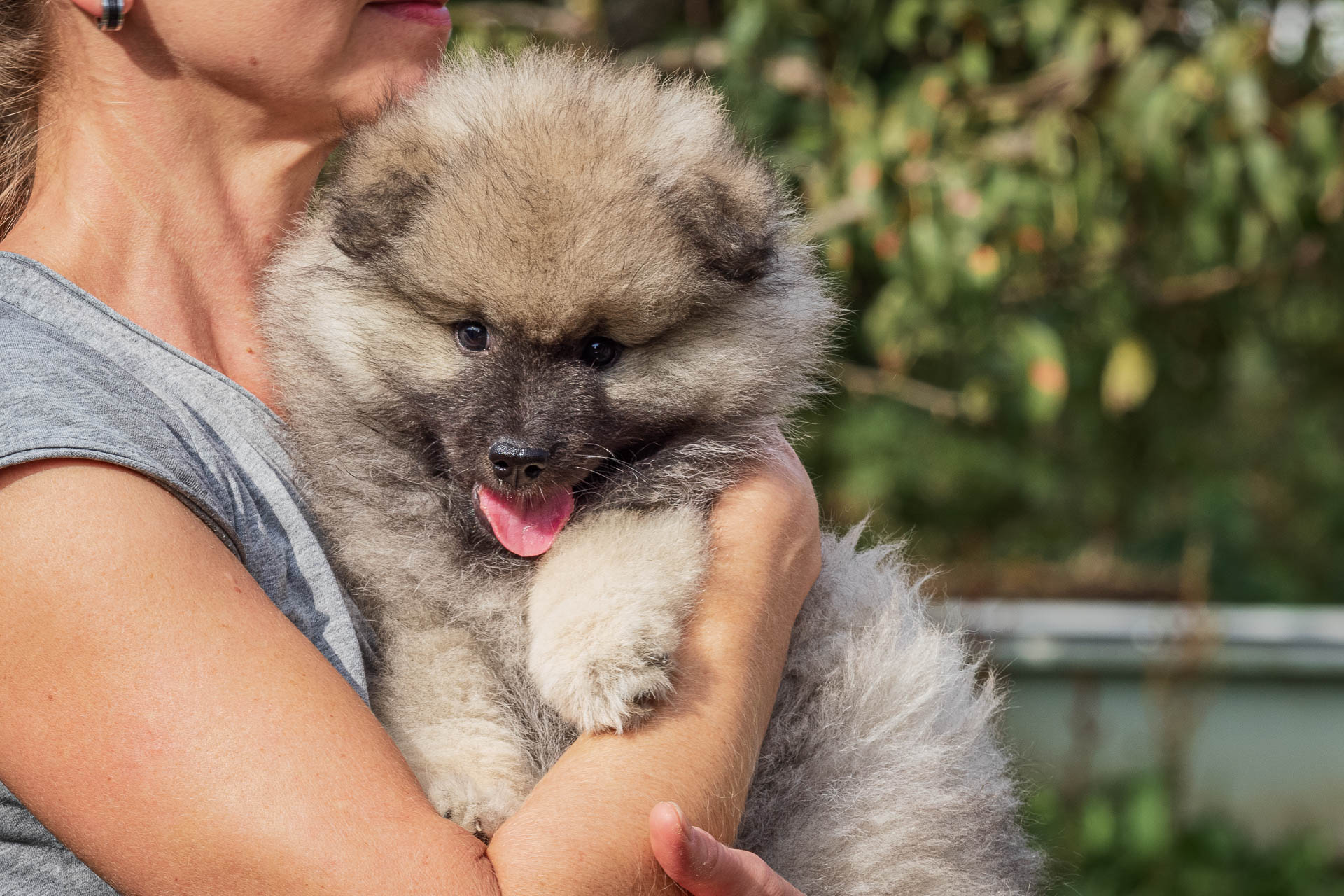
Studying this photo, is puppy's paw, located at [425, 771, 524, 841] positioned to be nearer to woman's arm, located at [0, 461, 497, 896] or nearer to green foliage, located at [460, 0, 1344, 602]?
woman's arm, located at [0, 461, 497, 896]

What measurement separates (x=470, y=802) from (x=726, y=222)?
927mm

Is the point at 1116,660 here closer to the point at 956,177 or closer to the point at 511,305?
the point at 956,177

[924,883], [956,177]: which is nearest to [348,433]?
[924,883]

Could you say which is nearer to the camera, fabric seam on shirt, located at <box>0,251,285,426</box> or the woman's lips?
fabric seam on shirt, located at <box>0,251,285,426</box>

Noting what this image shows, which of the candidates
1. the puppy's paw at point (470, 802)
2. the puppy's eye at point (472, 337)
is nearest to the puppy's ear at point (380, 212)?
the puppy's eye at point (472, 337)

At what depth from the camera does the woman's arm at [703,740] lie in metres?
1.42

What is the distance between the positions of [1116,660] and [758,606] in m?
4.10

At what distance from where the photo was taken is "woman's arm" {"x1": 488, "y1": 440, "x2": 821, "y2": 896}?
4.66 feet

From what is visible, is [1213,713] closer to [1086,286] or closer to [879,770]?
[1086,286]

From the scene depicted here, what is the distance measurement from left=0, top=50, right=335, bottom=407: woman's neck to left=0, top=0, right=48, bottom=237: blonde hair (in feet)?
0.22

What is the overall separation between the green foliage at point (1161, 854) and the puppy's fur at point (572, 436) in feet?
9.80

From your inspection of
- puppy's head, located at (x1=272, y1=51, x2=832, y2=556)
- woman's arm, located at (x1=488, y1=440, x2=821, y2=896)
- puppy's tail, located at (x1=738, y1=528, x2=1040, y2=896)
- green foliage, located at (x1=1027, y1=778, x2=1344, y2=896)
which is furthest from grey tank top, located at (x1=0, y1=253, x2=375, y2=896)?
green foliage, located at (x1=1027, y1=778, x2=1344, y2=896)

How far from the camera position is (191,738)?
4.30 feet

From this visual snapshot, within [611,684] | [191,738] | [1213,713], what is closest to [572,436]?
[611,684]
